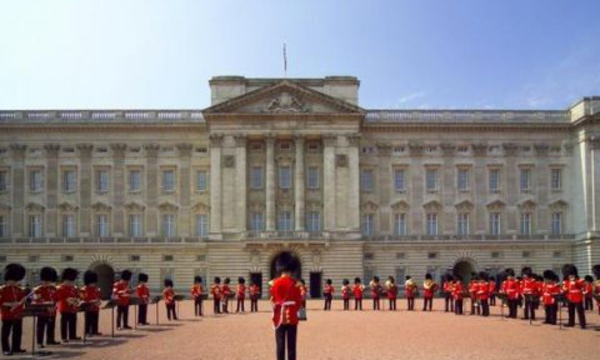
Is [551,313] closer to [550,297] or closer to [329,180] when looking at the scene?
[550,297]

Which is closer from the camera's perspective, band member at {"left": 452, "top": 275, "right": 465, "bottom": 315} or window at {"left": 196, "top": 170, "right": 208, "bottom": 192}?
band member at {"left": 452, "top": 275, "right": 465, "bottom": 315}

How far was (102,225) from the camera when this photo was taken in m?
62.3

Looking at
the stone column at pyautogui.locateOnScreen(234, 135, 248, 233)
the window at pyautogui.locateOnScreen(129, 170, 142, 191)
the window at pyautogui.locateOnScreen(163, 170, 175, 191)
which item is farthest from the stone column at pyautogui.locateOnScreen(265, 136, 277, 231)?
the window at pyautogui.locateOnScreen(129, 170, 142, 191)

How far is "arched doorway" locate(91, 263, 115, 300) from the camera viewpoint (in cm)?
6269

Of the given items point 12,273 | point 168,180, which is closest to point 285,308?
point 12,273

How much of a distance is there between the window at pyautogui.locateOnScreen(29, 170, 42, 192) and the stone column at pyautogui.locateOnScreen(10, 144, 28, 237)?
51 centimetres

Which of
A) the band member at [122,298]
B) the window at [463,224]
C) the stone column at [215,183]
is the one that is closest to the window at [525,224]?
the window at [463,224]

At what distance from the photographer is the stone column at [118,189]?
6209cm

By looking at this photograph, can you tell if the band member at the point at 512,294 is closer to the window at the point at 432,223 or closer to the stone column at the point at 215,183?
the window at the point at 432,223

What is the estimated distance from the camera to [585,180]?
61.1 m

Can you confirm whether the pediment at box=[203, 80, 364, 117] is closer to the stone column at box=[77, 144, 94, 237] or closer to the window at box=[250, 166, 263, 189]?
the window at box=[250, 166, 263, 189]

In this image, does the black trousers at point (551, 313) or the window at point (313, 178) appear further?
the window at point (313, 178)

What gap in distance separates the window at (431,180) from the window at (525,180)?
6.68m

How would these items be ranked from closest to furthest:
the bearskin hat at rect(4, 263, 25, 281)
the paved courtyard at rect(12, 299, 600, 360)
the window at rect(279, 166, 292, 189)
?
the paved courtyard at rect(12, 299, 600, 360)
the bearskin hat at rect(4, 263, 25, 281)
the window at rect(279, 166, 292, 189)
